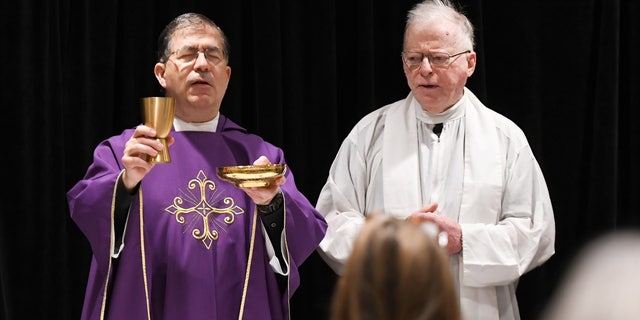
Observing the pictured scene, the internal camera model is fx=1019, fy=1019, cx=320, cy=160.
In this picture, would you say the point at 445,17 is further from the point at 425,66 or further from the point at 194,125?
the point at 194,125

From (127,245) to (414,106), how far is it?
1603 millimetres

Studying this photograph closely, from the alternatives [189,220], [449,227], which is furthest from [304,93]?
[189,220]

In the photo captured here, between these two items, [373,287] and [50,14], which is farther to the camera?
[50,14]

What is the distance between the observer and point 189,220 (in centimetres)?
412

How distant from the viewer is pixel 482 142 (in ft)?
15.5

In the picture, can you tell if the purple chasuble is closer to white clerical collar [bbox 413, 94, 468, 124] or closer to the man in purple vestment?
the man in purple vestment

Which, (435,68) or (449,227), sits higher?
(435,68)

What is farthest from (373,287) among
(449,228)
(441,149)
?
(441,149)

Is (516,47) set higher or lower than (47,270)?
higher

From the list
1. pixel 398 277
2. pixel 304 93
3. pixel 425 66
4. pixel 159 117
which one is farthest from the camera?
pixel 304 93

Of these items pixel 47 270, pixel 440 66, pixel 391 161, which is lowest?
pixel 47 270

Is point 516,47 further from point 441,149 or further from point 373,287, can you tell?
point 373,287

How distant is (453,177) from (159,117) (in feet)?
Answer: 4.97

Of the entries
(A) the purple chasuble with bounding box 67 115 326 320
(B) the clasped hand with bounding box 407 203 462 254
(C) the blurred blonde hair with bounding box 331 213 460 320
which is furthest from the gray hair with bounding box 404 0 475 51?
(C) the blurred blonde hair with bounding box 331 213 460 320
